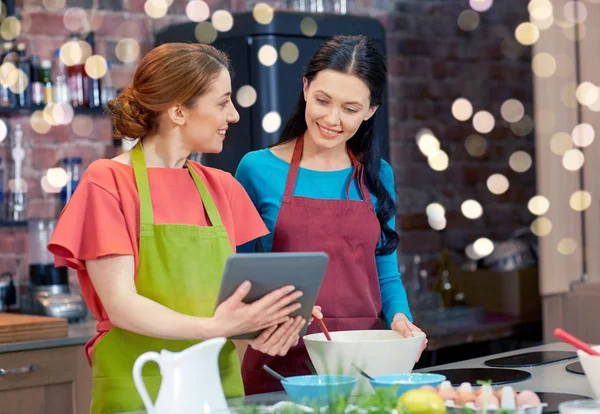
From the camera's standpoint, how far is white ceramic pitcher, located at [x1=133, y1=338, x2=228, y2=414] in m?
1.38

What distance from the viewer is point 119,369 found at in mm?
1755

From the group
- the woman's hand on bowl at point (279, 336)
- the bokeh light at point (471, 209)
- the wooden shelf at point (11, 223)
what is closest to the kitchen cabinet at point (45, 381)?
the wooden shelf at point (11, 223)

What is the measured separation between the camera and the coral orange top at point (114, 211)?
1.69 metres

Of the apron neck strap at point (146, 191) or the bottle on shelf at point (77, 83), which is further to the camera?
the bottle on shelf at point (77, 83)

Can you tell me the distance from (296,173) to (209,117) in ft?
1.43

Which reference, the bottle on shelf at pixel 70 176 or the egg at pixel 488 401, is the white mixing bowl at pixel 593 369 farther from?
the bottle on shelf at pixel 70 176

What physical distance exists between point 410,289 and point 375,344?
247 centimetres

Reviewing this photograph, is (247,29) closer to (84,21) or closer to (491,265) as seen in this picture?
(84,21)

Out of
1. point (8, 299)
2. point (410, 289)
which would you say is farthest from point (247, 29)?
point (410, 289)

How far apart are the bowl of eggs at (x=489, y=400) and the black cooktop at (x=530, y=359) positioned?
23.4 inches

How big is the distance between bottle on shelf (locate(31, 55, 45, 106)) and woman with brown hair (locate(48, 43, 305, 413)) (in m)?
Result: 1.40

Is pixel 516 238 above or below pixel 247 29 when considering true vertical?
below

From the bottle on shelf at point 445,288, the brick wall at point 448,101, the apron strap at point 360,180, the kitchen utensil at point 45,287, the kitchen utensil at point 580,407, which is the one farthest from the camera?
the brick wall at point 448,101

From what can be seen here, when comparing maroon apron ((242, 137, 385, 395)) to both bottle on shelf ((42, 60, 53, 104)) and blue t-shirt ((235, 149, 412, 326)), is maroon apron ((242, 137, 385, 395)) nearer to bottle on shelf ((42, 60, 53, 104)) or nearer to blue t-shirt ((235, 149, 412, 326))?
blue t-shirt ((235, 149, 412, 326))
